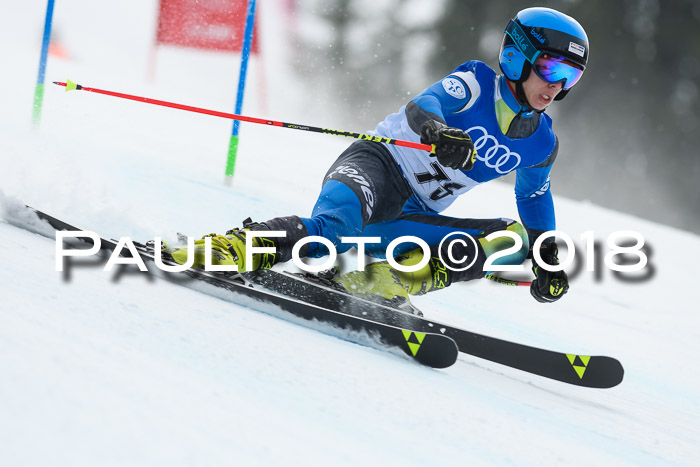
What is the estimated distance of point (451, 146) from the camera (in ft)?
6.67

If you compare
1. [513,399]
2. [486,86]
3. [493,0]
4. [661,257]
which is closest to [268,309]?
[513,399]

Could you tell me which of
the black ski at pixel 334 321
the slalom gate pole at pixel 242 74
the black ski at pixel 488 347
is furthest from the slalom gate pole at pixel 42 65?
the black ski at pixel 334 321

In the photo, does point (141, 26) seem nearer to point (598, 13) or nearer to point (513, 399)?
point (598, 13)

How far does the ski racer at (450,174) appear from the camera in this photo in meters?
2.10

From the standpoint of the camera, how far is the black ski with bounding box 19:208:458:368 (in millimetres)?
1879

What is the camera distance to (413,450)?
1229mm

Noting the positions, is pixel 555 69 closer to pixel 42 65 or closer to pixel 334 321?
pixel 334 321

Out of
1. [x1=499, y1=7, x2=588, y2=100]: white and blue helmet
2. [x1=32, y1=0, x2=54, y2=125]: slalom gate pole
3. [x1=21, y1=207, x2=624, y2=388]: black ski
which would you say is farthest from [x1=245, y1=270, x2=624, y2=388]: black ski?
[x1=32, y1=0, x2=54, y2=125]: slalom gate pole

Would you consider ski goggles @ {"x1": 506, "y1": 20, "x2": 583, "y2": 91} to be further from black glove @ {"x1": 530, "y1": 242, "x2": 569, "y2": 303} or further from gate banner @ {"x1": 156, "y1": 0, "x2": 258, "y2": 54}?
gate banner @ {"x1": 156, "y1": 0, "x2": 258, "y2": 54}

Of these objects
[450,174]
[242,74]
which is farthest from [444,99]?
[242,74]

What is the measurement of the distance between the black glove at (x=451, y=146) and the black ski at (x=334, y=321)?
0.50m

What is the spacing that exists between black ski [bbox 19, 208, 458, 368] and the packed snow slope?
0.04 m

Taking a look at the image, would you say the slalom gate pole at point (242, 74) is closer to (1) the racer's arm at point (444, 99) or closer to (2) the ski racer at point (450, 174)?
(2) the ski racer at point (450, 174)

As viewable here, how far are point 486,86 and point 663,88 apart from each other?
618 inches
